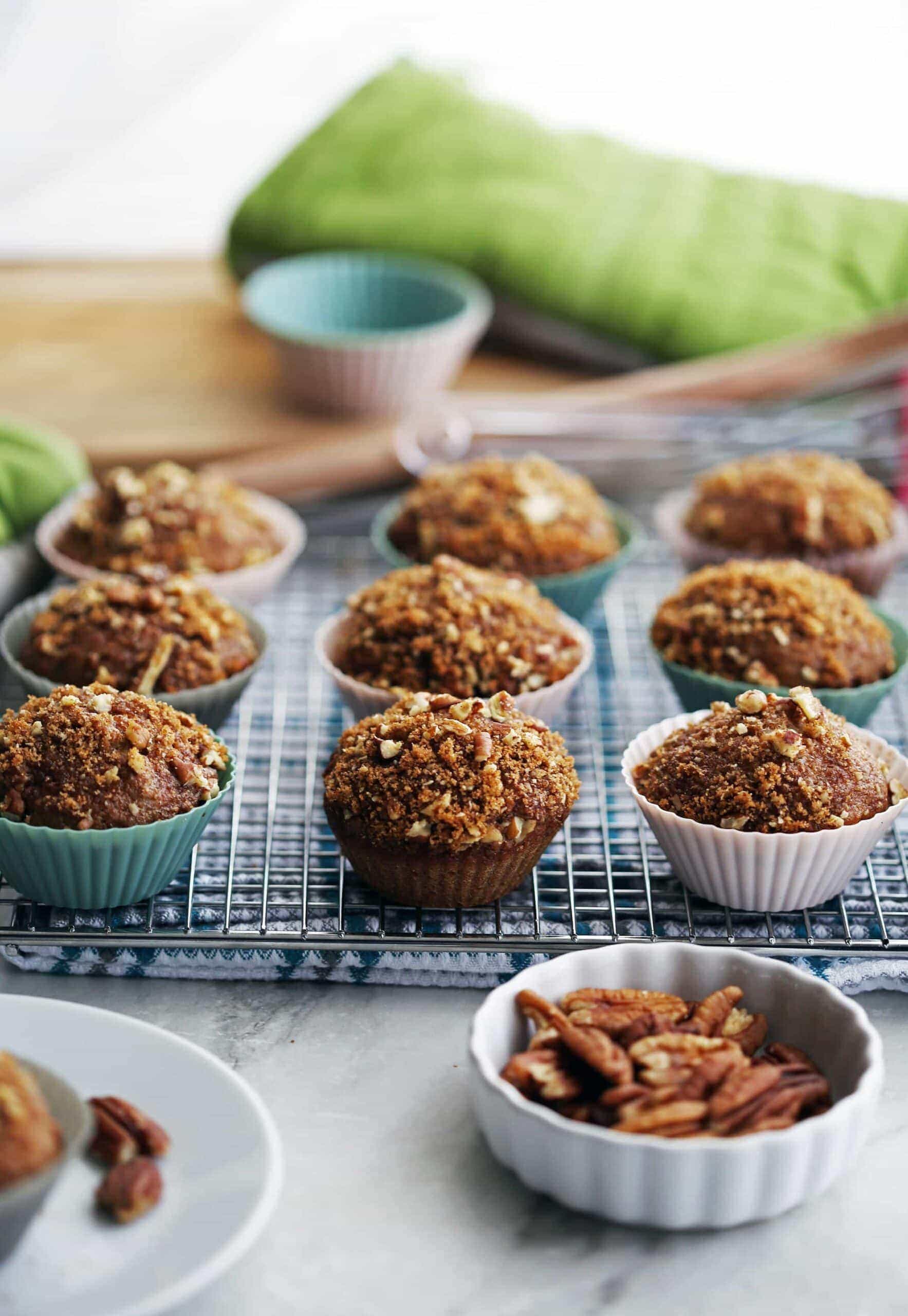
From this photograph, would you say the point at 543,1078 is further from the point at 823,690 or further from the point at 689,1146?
the point at 823,690

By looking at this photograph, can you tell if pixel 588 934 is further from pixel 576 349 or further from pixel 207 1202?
pixel 576 349

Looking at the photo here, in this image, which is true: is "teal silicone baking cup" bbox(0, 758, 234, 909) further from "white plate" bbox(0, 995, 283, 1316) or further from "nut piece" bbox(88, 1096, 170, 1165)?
"nut piece" bbox(88, 1096, 170, 1165)

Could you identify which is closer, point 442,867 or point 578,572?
point 442,867

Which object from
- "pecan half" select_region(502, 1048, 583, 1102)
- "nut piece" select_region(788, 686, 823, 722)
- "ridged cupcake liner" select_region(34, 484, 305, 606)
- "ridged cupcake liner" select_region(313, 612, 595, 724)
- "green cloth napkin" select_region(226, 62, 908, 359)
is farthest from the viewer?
"green cloth napkin" select_region(226, 62, 908, 359)

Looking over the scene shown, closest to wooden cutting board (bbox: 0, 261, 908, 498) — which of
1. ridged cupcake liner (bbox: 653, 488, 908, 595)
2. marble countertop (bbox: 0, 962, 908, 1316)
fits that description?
ridged cupcake liner (bbox: 653, 488, 908, 595)

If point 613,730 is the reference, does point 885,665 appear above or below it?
above

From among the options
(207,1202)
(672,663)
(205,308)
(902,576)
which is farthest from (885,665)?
(205,308)

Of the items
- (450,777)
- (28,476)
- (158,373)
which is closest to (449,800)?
(450,777)
